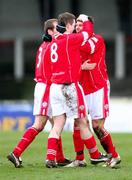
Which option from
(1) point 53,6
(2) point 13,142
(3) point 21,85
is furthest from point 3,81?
(2) point 13,142

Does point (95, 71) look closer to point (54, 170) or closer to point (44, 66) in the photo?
point (44, 66)

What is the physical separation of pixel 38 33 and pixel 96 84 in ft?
99.2

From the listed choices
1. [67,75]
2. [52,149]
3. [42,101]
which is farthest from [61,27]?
[52,149]

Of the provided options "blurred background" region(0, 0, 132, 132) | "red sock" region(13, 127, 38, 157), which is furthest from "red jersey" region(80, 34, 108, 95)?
"blurred background" region(0, 0, 132, 132)

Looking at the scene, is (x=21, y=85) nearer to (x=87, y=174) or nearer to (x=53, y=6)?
(x=53, y=6)

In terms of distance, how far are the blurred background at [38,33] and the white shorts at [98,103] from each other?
2568 centimetres

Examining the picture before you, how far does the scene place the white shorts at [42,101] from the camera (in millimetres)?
11539

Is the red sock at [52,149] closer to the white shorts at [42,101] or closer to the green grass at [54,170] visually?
the green grass at [54,170]

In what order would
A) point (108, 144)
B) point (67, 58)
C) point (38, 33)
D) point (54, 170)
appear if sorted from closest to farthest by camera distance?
Answer: point (54, 170) < point (67, 58) < point (108, 144) < point (38, 33)

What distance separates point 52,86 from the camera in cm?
1117

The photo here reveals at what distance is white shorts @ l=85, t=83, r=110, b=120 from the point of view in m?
11.6

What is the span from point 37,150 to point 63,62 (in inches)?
144

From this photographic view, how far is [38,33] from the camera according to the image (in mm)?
41625

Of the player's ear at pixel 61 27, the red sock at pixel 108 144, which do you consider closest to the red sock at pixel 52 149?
the red sock at pixel 108 144
